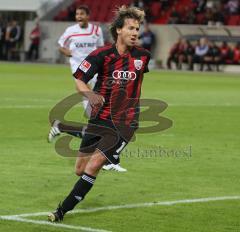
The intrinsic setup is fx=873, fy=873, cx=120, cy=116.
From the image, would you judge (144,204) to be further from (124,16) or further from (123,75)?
(124,16)

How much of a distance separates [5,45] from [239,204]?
40596 mm

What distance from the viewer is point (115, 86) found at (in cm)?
882

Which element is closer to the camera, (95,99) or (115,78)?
(95,99)

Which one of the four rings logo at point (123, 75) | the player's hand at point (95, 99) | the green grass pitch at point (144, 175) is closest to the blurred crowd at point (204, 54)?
the green grass pitch at point (144, 175)

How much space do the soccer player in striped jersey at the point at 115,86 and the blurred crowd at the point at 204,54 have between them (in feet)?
105

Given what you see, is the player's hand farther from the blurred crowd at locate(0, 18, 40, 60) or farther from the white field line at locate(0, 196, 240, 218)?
the blurred crowd at locate(0, 18, 40, 60)

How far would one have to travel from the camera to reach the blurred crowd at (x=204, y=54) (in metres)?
40.9

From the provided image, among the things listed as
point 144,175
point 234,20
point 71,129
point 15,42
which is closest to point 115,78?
point 144,175

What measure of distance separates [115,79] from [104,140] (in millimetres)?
684

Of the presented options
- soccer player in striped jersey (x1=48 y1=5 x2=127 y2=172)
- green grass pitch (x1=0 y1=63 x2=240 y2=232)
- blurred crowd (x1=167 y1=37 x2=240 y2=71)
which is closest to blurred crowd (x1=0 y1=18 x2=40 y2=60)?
blurred crowd (x1=167 y1=37 x2=240 y2=71)

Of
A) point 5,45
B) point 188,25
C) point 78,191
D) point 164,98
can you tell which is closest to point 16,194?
point 78,191

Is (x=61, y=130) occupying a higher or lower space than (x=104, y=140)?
lower

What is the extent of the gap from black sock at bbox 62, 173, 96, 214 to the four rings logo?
1.07 meters

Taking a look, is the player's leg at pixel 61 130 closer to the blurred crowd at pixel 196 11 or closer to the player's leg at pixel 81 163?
the player's leg at pixel 81 163
